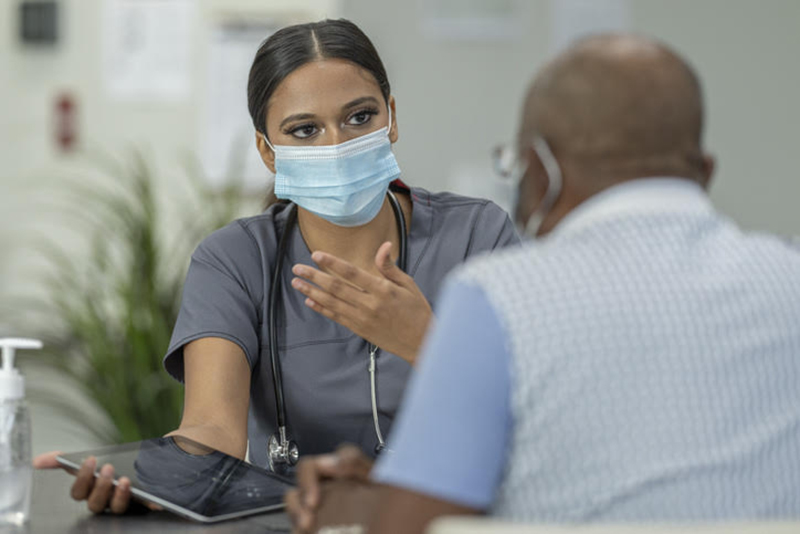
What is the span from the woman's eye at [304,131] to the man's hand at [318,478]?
0.78 metres

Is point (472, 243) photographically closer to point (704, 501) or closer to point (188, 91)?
point (704, 501)

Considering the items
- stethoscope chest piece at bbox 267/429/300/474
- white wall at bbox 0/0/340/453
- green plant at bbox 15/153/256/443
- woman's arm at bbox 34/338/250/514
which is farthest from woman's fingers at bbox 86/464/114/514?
white wall at bbox 0/0/340/453

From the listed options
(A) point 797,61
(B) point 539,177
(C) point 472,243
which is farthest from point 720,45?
(B) point 539,177

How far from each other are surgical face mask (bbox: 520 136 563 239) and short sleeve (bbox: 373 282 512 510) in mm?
133

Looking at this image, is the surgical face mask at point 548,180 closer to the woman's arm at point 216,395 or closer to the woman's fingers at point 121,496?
the woman's fingers at point 121,496

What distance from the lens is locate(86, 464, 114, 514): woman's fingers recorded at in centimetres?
114

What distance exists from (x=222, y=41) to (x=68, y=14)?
56 centimetres

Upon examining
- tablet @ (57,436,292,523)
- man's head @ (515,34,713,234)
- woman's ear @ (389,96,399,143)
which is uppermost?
man's head @ (515,34,713,234)

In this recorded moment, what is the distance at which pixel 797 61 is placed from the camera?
109 inches

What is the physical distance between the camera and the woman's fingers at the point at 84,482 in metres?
1.16

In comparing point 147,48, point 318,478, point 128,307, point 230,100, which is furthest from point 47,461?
point 147,48

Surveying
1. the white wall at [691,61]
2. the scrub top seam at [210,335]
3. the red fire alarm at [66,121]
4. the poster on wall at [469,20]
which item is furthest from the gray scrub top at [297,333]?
the red fire alarm at [66,121]

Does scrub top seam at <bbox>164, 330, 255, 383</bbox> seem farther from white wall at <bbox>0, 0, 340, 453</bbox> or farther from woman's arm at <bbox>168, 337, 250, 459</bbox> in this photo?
white wall at <bbox>0, 0, 340, 453</bbox>

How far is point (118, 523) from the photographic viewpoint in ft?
3.68
